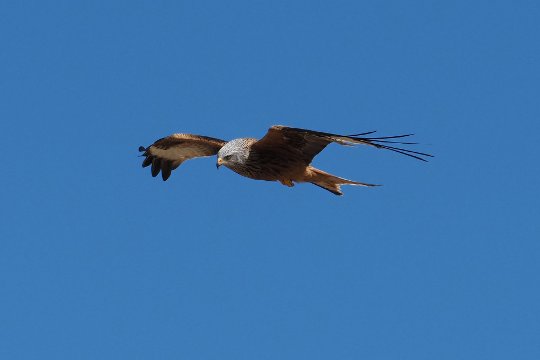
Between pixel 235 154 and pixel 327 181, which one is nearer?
pixel 235 154

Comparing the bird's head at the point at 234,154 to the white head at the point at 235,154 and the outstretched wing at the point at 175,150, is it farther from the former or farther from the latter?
the outstretched wing at the point at 175,150

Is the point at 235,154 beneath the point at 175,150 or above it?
beneath

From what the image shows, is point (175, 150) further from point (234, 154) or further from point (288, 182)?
point (288, 182)

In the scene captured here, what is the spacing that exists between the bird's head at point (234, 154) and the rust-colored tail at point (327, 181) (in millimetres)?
1010

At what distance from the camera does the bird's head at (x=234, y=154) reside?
14984mm

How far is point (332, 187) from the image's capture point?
15688 millimetres

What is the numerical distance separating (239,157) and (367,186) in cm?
199

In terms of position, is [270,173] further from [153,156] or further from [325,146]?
[153,156]

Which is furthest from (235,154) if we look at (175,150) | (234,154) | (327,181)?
(175,150)

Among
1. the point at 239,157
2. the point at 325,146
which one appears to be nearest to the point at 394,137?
the point at 325,146

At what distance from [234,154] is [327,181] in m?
1.54

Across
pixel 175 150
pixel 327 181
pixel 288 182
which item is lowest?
pixel 288 182

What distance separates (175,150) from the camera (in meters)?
18.3

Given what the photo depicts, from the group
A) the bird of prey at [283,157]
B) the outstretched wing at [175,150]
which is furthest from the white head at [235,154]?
the outstretched wing at [175,150]
